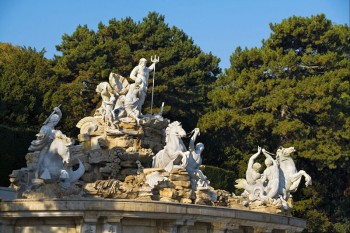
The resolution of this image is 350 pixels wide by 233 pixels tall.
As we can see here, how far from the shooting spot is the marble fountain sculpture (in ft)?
71.1

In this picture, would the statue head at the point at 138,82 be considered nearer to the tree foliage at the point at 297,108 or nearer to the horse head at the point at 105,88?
the horse head at the point at 105,88

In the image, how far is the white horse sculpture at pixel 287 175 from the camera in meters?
30.0

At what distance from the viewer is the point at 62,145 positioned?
22.2 m

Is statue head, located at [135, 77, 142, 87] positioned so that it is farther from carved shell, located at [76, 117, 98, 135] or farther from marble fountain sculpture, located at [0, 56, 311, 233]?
carved shell, located at [76, 117, 98, 135]

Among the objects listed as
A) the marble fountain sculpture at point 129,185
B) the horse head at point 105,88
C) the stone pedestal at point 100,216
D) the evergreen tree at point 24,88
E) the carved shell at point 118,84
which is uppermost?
the evergreen tree at point 24,88

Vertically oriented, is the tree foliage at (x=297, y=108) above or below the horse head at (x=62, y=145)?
above

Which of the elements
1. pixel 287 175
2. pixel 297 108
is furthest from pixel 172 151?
pixel 297 108

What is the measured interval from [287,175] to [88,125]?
7.17m

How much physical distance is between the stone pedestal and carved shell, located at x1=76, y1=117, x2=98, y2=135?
710 cm

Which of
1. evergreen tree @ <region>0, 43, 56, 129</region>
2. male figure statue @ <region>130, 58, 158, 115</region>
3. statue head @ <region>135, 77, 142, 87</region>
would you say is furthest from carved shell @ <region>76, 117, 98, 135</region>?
evergreen tree @ <region>0, 43, 56, 129</region>

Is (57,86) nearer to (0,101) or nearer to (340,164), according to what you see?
(0,101)

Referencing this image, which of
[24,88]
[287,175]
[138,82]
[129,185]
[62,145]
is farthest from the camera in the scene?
[24,88]

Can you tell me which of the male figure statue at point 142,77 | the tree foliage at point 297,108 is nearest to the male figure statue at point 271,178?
the male figure statue at point 142,77

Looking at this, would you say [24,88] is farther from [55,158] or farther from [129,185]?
[55,158]
